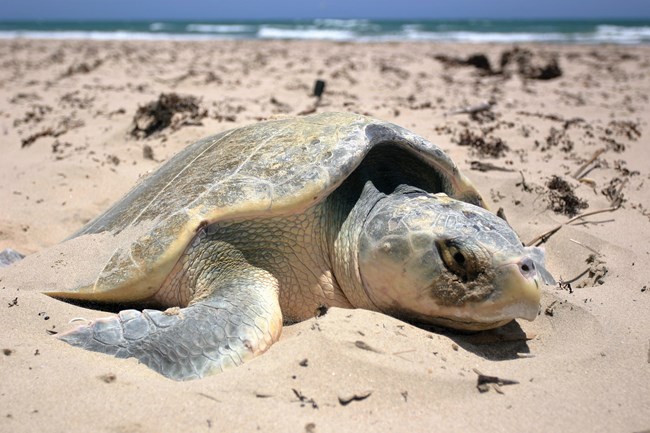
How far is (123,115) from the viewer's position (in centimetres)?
475

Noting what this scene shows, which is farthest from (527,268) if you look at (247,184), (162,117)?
(162,117)

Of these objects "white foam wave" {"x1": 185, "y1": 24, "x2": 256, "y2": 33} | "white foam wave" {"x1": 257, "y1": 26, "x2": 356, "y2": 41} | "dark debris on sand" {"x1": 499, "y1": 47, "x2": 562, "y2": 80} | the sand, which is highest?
"white foam wave" {"x1": 185, "y1": 24, "x2": 256, "y2": 33}

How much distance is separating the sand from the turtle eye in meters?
0.22

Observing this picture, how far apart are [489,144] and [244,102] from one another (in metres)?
2.54

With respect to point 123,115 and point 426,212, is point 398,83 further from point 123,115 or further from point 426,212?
point 426,212

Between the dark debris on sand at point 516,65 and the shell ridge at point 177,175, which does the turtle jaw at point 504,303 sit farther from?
the dark debris on sand at point 516,65

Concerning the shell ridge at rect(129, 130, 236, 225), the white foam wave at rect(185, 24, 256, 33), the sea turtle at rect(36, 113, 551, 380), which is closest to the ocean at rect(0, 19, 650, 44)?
the white foam wave at rect(185, 24, 256, 33)

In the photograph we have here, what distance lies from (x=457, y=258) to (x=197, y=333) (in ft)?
2.67

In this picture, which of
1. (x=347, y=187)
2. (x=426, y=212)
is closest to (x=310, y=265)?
(x=347, y=187)

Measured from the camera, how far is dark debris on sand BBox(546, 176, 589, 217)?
2.84m

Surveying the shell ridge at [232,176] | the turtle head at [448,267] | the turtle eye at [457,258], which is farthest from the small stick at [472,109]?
the turtle eye at [457,258]

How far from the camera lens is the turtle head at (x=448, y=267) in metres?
1.58

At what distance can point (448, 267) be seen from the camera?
1628 mm

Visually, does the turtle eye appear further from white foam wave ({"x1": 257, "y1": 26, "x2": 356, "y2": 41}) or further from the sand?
white foam wave ({"x1": 257, "y1": 26, "x2": 356, "y2": 41})
